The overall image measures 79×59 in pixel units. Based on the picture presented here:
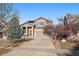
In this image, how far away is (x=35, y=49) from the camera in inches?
318

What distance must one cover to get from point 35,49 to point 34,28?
0.38 meters

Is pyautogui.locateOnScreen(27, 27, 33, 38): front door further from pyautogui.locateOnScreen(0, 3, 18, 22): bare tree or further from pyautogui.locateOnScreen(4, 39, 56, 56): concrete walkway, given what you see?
pyautogui.locateOnScreen(0, 3, 18, 22): bare tree

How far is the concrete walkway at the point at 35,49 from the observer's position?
8078 mm

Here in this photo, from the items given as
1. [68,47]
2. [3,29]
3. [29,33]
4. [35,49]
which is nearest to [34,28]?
[29,33]

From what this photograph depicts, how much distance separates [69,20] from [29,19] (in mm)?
675

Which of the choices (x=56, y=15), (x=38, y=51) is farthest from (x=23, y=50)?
(x=56, y=15)

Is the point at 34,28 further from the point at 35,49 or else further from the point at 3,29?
the point at 3,29

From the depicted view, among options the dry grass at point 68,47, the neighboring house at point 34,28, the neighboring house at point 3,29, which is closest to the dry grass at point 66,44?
the dry grass at point 68,47

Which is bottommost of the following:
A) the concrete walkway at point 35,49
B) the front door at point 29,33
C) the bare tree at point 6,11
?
the concrete walkway at point 35,49

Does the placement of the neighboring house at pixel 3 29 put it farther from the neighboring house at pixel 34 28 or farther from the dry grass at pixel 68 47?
the dry grass at pixel 68 47

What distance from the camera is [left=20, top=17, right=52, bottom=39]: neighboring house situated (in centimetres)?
812

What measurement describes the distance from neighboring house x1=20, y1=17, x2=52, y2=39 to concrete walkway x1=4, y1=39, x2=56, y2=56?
103mm

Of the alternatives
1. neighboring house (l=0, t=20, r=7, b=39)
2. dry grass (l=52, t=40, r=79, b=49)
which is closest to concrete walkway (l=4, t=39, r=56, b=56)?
dry grass (l=52, t=40, r=79, b=49)

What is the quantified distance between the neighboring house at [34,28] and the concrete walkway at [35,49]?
103 mm
